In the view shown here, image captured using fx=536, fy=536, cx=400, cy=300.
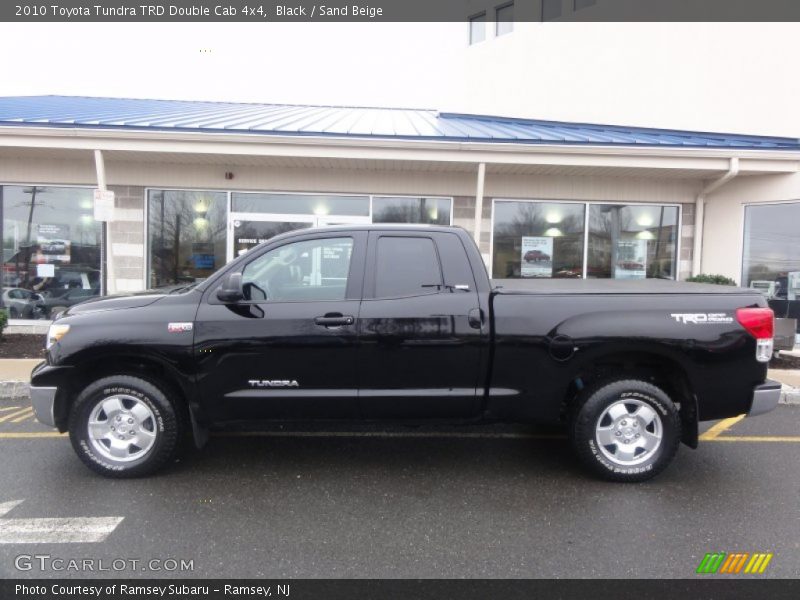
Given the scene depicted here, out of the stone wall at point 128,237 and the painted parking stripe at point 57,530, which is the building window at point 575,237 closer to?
the stone wall at point 128,237

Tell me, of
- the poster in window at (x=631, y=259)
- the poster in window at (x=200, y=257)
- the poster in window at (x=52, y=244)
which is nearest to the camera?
the poster in window at (x=52, y=244)

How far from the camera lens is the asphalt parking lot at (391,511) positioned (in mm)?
2943

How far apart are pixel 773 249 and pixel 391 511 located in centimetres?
958

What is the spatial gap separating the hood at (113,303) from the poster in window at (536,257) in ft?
24.7

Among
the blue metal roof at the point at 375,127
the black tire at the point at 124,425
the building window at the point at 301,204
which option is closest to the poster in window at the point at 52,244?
the blue metal roof at the point at 375,127

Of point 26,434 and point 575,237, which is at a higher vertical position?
point 575,237

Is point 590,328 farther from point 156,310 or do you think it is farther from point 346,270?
point 156,310

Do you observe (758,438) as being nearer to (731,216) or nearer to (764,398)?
(764,398)

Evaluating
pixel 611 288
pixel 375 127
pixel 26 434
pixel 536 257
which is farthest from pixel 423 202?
pixel 26 434

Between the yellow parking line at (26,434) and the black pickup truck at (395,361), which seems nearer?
the black pickup truck at (395,361)

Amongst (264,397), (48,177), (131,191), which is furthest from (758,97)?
(48,177)

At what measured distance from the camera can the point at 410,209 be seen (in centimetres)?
1007

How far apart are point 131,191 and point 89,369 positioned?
674cm

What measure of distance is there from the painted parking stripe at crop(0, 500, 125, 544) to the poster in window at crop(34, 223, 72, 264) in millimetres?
7786
